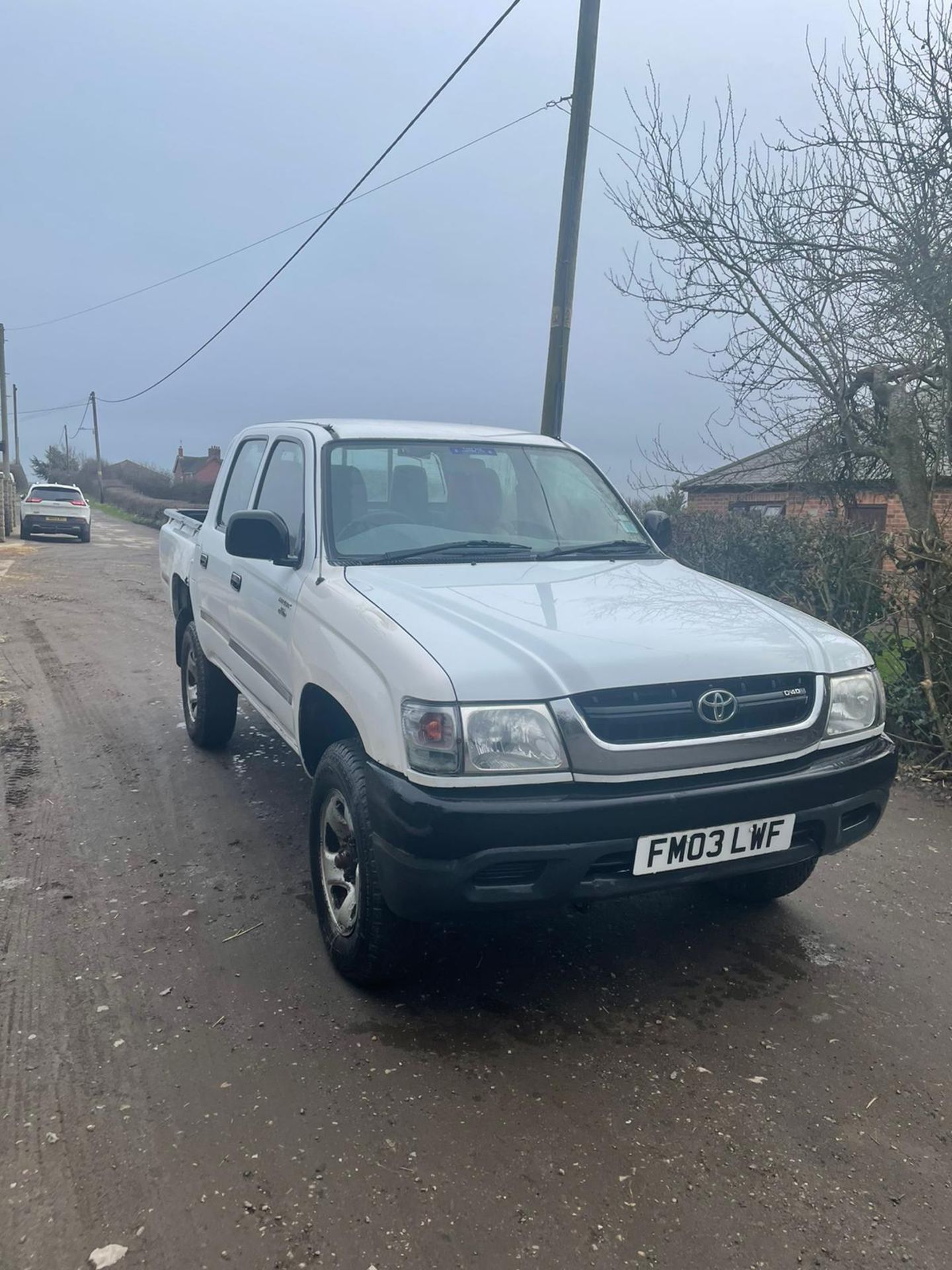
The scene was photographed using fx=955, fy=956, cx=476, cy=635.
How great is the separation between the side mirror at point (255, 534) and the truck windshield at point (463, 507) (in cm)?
22

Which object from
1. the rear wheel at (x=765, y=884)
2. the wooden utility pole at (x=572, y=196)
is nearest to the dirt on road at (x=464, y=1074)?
the rear wheel at (x=765, y=884)

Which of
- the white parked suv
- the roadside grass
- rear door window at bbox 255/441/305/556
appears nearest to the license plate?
rear door window at bbox 255/441/305/556

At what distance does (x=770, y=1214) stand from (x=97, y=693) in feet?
21.4

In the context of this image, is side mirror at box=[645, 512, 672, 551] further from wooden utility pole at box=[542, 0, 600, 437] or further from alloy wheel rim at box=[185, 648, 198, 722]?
wooden utility pole at box=[542, 0, 600, 437]

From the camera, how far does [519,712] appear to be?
272 cm

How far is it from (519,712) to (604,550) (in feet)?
5.48

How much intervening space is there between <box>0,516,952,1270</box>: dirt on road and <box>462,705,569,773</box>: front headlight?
933 millimetres

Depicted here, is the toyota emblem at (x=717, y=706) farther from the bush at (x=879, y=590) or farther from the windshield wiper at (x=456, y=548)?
the bush at (x=879, y=590)

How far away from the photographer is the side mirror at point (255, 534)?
149 inches

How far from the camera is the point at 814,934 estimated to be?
12.3 feet

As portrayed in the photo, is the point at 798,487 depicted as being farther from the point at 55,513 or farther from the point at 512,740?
the point at 55,513

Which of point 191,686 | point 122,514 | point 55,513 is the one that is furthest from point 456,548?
point 122,514

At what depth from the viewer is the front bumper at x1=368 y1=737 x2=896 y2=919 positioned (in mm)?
2645

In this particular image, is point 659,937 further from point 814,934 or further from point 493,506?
point 493,506
